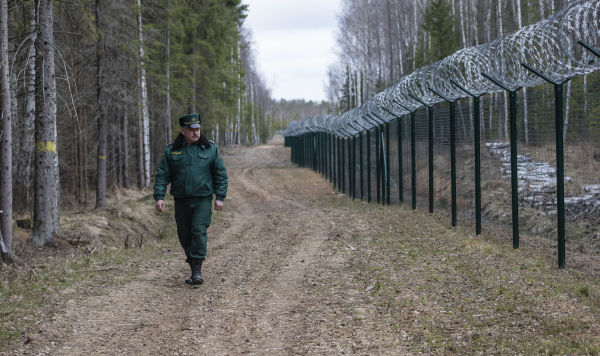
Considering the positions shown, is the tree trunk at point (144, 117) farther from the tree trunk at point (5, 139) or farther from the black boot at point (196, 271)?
the black boot at point (196, 271)

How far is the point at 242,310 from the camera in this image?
5.96 meters

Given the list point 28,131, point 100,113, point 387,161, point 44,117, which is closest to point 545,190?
point 387,161

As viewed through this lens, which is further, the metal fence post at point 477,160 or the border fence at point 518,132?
the metal fence post at point 477,160

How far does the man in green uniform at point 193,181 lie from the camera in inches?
274

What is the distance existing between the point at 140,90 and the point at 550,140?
47.8 ft

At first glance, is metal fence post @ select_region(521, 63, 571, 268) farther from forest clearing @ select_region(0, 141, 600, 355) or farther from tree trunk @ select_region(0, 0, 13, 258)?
tree trunk @ select_region(0, 0, 13, 258)

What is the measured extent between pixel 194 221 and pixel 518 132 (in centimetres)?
635

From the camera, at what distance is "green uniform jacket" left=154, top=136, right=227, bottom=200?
22.8ft

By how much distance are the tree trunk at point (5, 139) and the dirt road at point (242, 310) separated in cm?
220

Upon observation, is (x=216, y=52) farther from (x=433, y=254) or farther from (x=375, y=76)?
(x=433, y=254)

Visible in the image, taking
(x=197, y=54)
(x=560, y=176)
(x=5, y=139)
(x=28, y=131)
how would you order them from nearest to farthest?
1. (x=560, y=176)
2. (x=5, y=139)
3. (x=28, y=131)
4. (x=197, y=54)

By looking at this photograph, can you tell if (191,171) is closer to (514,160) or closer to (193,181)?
(193,181)

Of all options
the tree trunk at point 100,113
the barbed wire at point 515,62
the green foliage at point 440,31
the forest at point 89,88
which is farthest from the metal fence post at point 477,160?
the green foliage at point 440,31

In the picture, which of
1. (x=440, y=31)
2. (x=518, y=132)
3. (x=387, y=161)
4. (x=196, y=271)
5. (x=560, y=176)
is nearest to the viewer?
(x=196, y=271)
